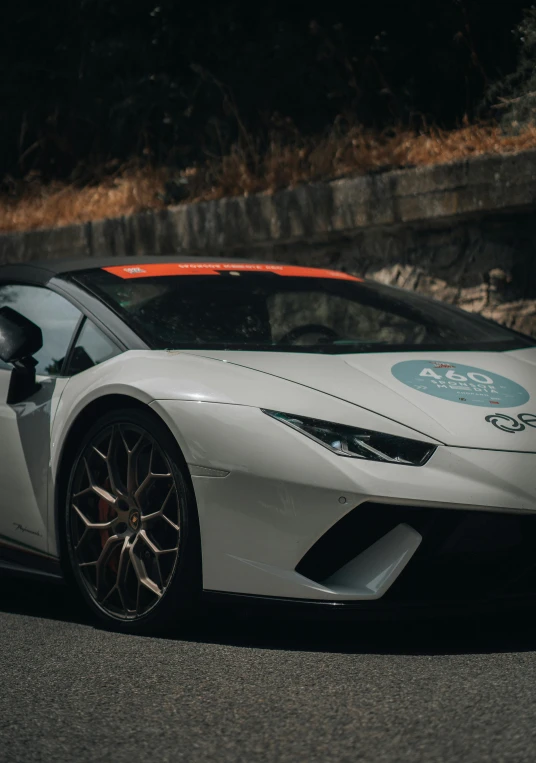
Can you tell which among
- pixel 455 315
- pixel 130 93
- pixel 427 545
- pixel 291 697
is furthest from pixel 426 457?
pixel 130 93

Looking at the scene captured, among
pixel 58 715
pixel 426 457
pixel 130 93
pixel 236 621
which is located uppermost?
pixel 130 93

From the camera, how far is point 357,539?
332 centimetres

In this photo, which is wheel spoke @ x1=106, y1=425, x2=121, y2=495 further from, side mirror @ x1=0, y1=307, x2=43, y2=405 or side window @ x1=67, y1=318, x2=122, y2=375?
side mirror @ x1=0, y1=307, x2=43, y2=405

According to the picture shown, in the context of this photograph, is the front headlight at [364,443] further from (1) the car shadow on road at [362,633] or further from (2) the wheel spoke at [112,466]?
(2) the wheel spoke at [112,466]

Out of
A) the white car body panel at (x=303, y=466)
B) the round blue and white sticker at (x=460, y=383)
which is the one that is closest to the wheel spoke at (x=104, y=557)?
the white car body panel at (x=303, y=466)

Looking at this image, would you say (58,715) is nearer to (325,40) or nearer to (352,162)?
(352,162)

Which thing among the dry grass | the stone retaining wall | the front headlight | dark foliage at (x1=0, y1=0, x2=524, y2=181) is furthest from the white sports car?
dark foliage at (x1=0, y1=0, x2=524, y2=181)

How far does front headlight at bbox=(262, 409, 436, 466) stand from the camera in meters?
3.33

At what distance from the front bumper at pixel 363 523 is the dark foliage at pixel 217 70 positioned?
5922mm

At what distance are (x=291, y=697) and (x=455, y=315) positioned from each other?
2.21 metres

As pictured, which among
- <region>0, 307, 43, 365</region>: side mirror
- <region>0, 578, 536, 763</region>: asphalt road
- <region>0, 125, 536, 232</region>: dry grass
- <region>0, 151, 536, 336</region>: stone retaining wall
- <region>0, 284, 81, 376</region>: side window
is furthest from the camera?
<region>0, 125, 536, 232</region>: dry grass

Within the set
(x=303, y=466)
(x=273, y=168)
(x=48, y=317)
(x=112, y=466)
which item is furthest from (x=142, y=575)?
(x=273, y=168)

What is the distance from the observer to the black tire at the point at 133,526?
3529mm

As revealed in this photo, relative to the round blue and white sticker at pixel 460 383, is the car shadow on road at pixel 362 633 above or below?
below
